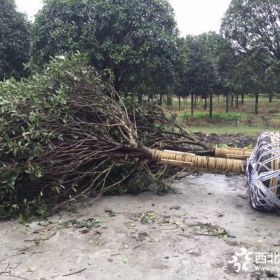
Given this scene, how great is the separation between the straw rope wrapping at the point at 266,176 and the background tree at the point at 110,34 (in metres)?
5.88

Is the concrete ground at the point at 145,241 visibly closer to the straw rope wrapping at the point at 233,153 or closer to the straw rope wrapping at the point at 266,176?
the straw rope wrapping at the point at 266,176

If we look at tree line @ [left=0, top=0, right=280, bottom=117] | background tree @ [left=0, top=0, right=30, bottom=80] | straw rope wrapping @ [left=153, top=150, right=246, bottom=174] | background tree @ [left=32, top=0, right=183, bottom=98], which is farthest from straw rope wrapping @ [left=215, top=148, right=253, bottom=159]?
background tree @ [left=0, top=0, right=30, bottom=80]

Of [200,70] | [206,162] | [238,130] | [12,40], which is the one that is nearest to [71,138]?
[206,162]

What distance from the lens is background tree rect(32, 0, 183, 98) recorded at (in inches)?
381

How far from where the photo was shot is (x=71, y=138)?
495cm

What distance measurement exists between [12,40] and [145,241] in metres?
10.4

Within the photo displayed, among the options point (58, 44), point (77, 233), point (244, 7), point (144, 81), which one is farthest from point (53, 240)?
point (244, 7)

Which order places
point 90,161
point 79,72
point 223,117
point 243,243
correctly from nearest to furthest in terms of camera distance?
1. point 243,243
2. point 90,161
3. point 79,72
4. point 223,117

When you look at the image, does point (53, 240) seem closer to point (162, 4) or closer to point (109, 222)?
point (109, 222)

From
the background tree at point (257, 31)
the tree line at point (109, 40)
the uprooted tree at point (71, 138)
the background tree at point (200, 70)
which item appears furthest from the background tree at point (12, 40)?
the background tree at point (200, 70)

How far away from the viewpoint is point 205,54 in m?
20.3

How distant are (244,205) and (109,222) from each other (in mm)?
1663

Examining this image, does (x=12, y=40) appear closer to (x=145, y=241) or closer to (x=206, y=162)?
(x=206, y=162)

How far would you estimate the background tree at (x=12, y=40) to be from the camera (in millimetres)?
12117
